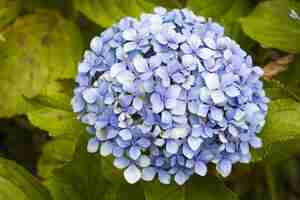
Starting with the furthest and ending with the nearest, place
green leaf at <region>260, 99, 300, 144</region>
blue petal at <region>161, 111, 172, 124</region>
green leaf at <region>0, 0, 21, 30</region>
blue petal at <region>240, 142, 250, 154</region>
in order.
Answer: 1. green leaf at <region>0, 0, 21, 30</region>
2. green leaf at <region>260, 99, 300, 144</region>
3. blue petal at <region>240, 142, 250, 154</region>
4. blue petal at <region>161, 111, 172, 124</region>

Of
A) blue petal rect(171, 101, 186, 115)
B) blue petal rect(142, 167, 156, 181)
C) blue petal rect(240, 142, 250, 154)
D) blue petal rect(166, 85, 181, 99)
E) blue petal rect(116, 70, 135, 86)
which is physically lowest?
blue petal rect(142, 167, 156, 181)

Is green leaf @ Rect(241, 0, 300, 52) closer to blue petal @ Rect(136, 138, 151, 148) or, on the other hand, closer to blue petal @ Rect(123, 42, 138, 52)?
blue petal @ Rect(123, 42, 138, 52)

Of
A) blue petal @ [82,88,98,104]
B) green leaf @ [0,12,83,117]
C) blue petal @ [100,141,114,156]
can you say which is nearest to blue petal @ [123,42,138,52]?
blue petal @ [82,88,98,104]

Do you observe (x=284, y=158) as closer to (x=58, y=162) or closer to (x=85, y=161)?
(x=85, y=161)

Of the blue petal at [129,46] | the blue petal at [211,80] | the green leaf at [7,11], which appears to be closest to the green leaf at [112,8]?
the green leaf at [7,11]

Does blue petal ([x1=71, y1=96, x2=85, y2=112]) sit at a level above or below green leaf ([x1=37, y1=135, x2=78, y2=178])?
above

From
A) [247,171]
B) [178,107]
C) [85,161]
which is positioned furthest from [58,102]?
[247,171]

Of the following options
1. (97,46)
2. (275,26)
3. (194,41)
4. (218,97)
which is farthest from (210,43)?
(275,26)

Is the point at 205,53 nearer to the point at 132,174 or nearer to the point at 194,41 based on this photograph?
the point at 194,41
